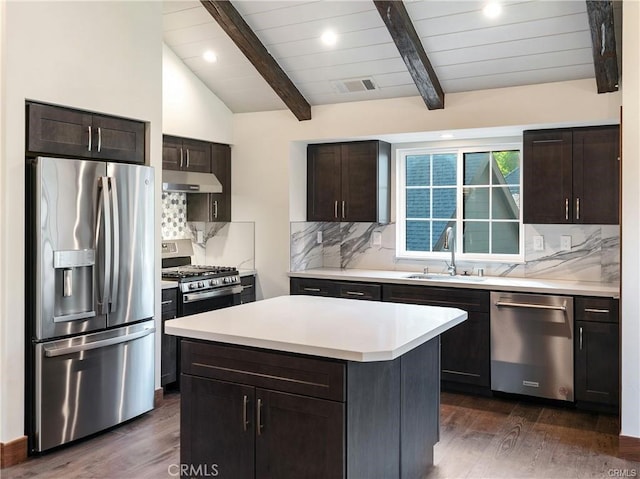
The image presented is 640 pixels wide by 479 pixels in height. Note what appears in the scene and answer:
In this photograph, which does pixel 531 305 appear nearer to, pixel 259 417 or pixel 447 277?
pixel 447 277

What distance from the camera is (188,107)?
194 inches

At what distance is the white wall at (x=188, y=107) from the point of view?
4.71 meters

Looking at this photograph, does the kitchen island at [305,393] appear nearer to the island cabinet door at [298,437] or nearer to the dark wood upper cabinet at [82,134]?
the island cabinet door at [298,437]

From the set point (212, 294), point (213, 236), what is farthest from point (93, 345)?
point (213, 236)

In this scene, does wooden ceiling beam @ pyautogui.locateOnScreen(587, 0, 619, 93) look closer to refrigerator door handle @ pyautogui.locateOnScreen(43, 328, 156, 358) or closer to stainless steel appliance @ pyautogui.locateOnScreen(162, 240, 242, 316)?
stainless steel appliance @ pyautogui.locateOnScreen(162, 240, 242, 316)

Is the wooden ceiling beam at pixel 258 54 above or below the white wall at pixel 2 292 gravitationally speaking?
above

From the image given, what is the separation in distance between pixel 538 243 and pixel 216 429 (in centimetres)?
324

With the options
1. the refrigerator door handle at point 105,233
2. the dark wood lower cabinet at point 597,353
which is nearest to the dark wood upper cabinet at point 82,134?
the refrigerator door handle at point 105,233

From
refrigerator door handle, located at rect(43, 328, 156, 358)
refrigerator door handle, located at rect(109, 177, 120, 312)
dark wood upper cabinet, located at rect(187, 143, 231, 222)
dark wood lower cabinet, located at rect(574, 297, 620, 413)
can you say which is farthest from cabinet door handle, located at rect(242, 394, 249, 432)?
dark wood upper cabinet, located at rect(187, 143, 231, 222)

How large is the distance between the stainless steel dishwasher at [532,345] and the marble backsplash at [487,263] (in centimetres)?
64

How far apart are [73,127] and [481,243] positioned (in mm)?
3407

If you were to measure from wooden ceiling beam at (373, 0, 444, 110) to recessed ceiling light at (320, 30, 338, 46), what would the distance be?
1.77 ft

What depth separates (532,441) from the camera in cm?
357

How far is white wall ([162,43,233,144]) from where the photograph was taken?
4.71m
